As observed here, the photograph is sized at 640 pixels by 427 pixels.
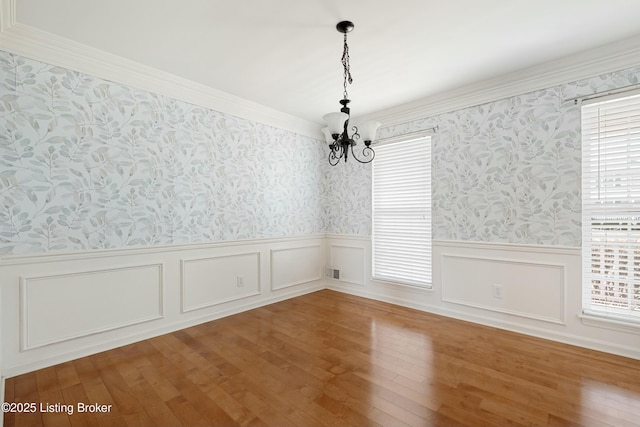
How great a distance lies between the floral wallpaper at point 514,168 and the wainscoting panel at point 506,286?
10.9 inches

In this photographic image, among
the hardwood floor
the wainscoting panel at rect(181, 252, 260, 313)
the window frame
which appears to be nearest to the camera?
the hardwood floor

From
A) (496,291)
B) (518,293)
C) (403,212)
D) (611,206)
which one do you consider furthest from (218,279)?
(611,206)

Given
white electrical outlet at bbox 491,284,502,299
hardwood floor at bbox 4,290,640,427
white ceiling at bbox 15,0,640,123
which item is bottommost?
hardwood floor at bbox 4,290,640,427

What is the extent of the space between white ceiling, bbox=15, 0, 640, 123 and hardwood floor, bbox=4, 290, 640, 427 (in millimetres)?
2729

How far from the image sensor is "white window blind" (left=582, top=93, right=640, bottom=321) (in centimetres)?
262

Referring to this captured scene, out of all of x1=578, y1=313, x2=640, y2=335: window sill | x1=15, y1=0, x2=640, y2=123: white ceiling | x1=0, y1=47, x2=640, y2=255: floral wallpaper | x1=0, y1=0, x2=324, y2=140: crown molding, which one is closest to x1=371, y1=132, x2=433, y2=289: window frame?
x1=0, y1=47, x2=640, y2=255: floral wallpaper

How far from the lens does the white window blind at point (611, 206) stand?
262 cm

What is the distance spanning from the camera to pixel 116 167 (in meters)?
2.89

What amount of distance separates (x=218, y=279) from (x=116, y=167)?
165cm

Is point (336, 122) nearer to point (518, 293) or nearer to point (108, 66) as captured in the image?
point (108, 66)

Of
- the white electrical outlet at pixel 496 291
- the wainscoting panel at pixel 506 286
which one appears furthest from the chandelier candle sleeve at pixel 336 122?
the white electrical outlet at pixel 496 291

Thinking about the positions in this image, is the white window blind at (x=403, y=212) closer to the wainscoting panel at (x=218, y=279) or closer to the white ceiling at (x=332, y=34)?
the white ceiling at (x=332, y=34)

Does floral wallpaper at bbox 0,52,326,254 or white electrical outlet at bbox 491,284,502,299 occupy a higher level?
floral wallpaper at bbox 0,52,326,254

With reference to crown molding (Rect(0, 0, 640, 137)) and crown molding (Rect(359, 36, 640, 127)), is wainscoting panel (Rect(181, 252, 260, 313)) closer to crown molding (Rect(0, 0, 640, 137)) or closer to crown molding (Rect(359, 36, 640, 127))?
crown molding (Rect(0, 0, 640, 137))
